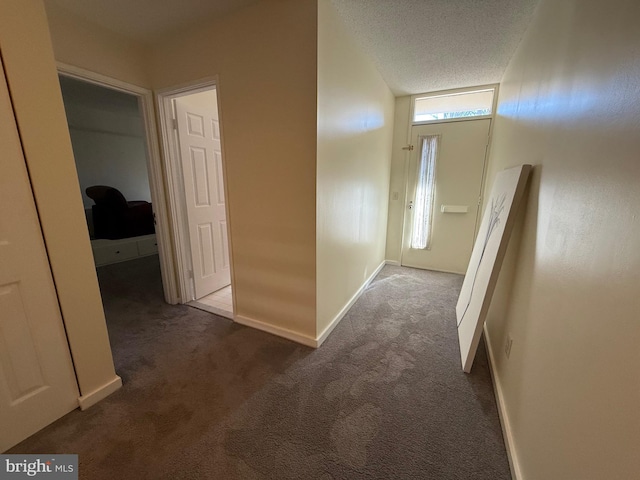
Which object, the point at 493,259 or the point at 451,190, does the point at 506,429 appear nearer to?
the point at 493,259

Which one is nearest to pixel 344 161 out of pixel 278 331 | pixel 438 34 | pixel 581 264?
pixel 438 34

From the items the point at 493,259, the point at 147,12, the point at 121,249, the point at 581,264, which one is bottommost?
the point at 121,249

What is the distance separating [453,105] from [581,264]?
3.32 metres

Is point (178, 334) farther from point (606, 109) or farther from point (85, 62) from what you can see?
point (606, 109)

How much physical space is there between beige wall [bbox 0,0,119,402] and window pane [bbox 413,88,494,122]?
3685 millimetres

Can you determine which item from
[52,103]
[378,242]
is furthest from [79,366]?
[378,242]

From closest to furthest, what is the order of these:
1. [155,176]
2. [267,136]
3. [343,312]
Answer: [267,136] < [155,176] < [343,312]

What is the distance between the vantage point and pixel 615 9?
805 mm

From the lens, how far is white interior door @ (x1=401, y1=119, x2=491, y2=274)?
132 inches

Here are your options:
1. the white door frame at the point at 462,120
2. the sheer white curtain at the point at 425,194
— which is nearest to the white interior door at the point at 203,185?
the white door frame at the point at 462,120

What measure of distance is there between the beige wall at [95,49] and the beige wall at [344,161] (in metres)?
1.67

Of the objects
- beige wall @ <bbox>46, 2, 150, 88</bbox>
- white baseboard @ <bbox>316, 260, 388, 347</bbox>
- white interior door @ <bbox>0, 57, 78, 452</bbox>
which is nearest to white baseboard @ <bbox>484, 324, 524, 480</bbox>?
white baseboard @ <bbox>316, 260, 388, 347</bbox>

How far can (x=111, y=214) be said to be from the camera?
4195mm

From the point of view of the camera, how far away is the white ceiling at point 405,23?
5.69ft
